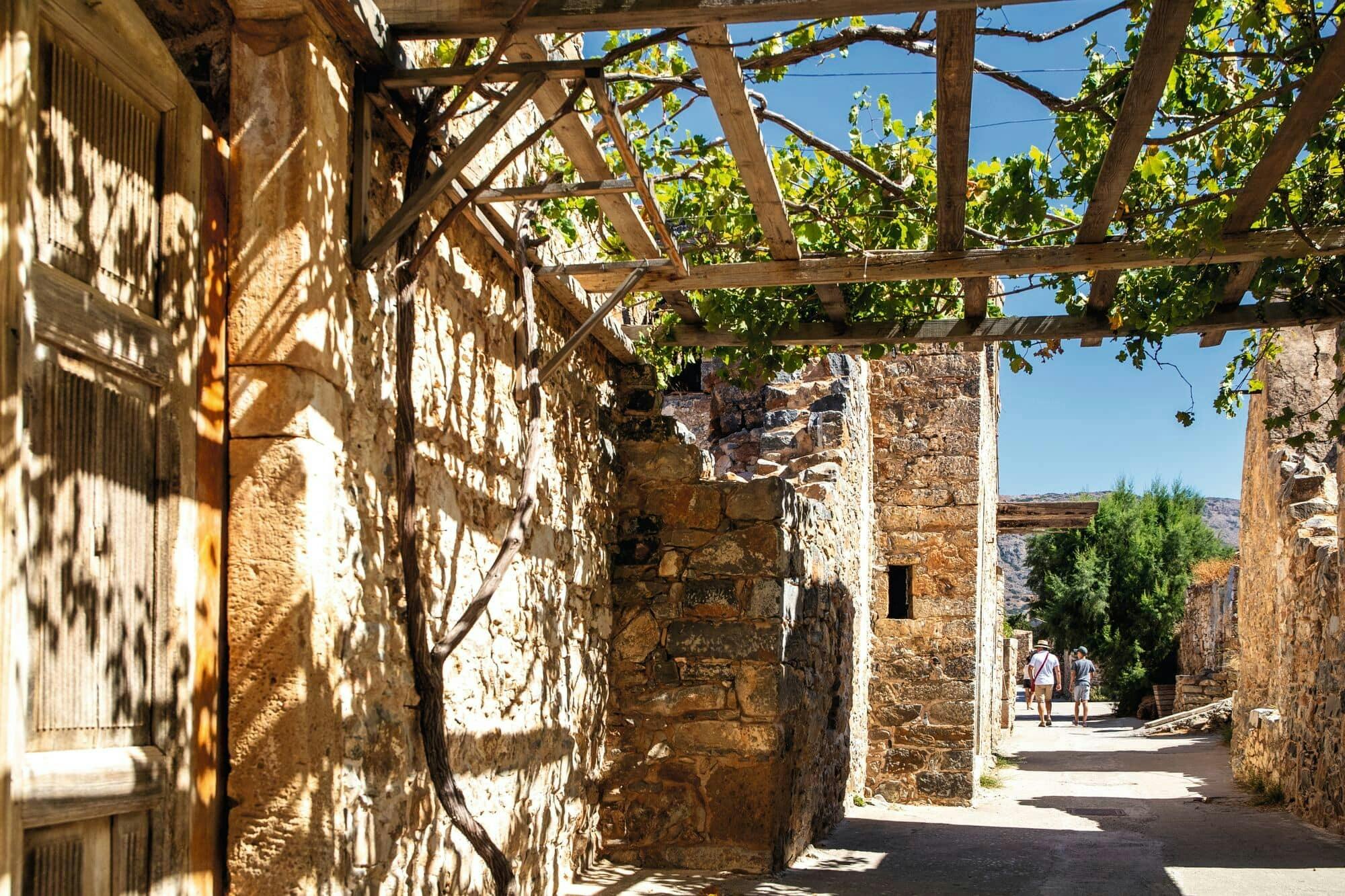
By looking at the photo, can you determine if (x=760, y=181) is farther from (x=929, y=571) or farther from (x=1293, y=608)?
(x=1293, y=608)

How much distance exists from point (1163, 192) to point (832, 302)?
1.45m

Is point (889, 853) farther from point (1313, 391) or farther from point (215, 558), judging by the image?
point (1313, 391)

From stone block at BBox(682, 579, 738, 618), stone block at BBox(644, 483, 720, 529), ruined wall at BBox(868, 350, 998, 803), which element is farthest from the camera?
ruined wall at BBox(868, 350, 998, 803)

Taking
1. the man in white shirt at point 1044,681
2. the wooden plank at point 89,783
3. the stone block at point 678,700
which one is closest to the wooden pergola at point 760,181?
the wooden plank at point 89,783

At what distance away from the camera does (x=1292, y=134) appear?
146 inches

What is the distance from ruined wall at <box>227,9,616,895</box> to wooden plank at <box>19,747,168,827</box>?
10.2 inches

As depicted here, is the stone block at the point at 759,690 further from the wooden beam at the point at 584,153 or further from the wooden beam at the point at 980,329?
the wooden beam at the point at 584,153

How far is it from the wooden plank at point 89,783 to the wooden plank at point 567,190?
196cm

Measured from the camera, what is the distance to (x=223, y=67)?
2.94 metres

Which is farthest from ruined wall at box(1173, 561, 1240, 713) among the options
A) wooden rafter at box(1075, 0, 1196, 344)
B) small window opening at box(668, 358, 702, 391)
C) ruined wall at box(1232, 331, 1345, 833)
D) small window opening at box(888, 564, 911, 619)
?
wooden rafter at box(1075, 0, 1196, 344)

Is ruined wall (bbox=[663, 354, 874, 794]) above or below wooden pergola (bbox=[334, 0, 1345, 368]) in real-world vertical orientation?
below

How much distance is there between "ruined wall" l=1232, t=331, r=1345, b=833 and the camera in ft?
25.1

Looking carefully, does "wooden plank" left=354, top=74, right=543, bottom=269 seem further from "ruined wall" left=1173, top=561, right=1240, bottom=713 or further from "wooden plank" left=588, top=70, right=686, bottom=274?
"ruined wall" left=1173, top=561, right=1240, bottom=713

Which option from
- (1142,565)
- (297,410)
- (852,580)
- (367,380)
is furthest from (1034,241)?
(1142,565)
